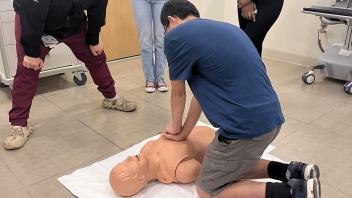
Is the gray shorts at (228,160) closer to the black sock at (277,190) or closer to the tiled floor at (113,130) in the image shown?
the black sock at (277,190)

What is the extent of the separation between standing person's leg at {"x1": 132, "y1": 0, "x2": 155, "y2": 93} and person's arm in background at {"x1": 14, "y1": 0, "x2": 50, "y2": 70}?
854mm

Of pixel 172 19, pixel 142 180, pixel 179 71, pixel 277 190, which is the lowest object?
pixel 142 180

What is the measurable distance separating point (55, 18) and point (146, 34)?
0.84 metres

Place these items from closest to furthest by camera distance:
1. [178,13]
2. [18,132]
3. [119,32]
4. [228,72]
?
[228,72] < [178,13] < [18,132] < [119,32]

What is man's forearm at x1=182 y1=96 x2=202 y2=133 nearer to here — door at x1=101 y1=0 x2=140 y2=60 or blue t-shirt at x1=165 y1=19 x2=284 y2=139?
blue t-shirt at x1=165 y1=19 x2=284 y2=139

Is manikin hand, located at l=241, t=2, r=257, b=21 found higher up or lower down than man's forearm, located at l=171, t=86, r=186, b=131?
higher up

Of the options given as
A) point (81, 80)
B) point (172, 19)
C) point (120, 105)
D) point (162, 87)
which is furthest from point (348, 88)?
point (81, 80)

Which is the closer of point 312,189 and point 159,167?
point 312,189

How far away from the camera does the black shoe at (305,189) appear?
1.12 metres

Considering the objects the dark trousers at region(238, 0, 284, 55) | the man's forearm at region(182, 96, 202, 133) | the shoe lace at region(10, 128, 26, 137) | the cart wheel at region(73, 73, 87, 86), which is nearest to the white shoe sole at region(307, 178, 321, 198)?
the man's forearm at region(182, 96, 202, 133)

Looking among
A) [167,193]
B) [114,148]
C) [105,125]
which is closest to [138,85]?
[105,125]

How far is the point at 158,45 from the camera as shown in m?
2.53

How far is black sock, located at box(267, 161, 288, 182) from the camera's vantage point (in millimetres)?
1297

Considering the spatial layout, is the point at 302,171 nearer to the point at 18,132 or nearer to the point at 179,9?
the point at 179,9
